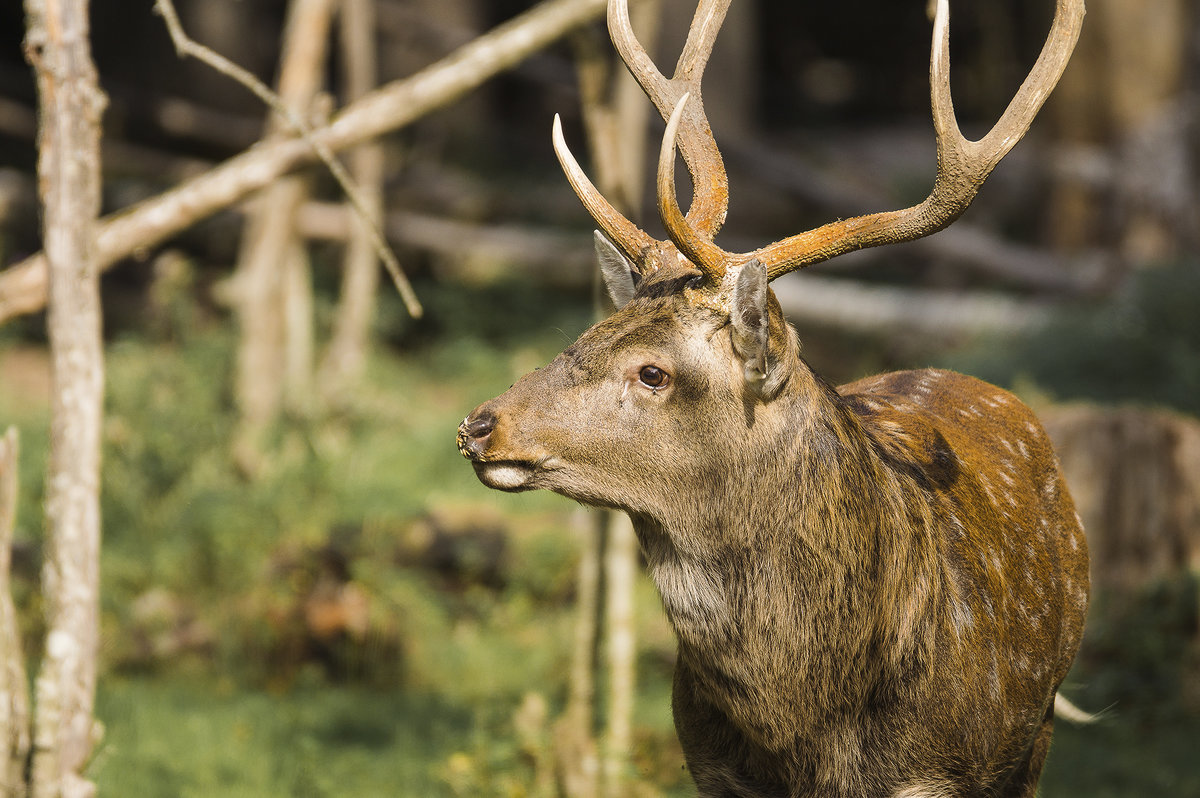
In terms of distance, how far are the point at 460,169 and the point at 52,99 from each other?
11.1 meters

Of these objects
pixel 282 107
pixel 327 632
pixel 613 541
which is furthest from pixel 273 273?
pixel 282 107

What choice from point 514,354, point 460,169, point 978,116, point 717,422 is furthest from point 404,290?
point 978,116

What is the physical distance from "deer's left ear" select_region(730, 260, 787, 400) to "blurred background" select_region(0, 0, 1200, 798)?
2.07 m

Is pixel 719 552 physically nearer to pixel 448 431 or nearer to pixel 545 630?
pixel 545 630

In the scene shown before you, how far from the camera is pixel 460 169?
14.4 metres

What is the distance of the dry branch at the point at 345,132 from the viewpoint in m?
4.07

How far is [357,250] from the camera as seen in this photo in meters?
9.12

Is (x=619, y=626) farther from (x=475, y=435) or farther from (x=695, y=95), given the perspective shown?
(x=695, y=95)

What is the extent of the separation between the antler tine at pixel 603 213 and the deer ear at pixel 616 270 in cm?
2

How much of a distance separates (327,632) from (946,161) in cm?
446

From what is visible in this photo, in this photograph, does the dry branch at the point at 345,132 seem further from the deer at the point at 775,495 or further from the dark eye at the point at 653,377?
the dark eye at the point at 653,377

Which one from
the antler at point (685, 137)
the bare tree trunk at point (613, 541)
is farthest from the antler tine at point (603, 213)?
the bare tree trunk at point (613, 541)

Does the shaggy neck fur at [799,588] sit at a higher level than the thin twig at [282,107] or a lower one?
lower

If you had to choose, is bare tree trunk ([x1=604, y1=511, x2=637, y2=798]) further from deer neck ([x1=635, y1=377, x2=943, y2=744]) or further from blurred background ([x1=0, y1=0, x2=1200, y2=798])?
deer neck ([x1=635, y1=377, x2=943, y2=744])
